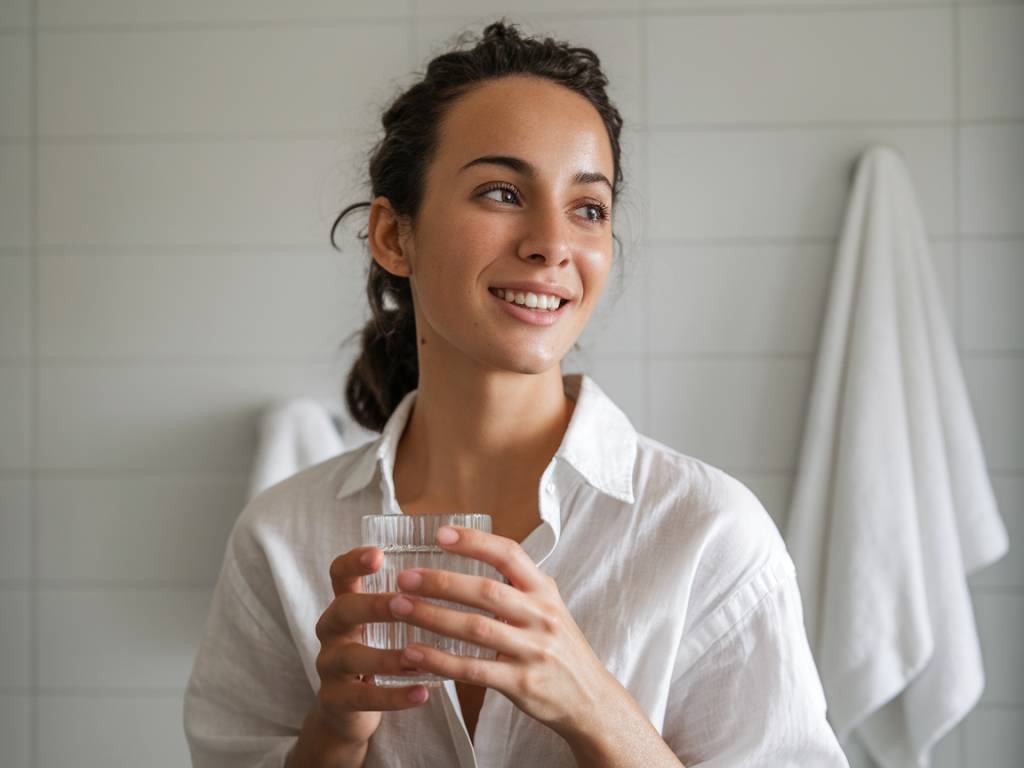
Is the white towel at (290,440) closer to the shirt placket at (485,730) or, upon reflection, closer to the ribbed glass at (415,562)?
the shirt placket at (485,730)

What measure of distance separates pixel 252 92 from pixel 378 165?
808 mm

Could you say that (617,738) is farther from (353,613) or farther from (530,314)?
(530,314)

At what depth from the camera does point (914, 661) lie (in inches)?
62.2

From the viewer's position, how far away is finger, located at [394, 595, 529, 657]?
0.68 metres

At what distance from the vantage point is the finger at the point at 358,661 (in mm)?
725

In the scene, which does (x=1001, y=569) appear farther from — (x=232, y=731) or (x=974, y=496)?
(x=232, y=731)

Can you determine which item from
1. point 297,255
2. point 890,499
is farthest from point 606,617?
point 297,255

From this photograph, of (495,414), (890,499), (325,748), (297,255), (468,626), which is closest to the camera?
(468,626)

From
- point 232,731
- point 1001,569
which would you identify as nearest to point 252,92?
point 232,731

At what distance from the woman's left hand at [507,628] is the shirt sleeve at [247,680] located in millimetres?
369

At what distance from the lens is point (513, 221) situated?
36.4 inches

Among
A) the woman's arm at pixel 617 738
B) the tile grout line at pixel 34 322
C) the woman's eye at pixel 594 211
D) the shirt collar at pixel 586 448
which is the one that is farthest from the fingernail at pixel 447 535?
the tile grout line at pixel 34 322

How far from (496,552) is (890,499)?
1.07 meters

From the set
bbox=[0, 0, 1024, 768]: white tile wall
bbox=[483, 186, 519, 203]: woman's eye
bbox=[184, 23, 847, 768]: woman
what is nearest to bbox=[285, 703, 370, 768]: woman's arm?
bbox=[184, 23, 847, 768]: woman
